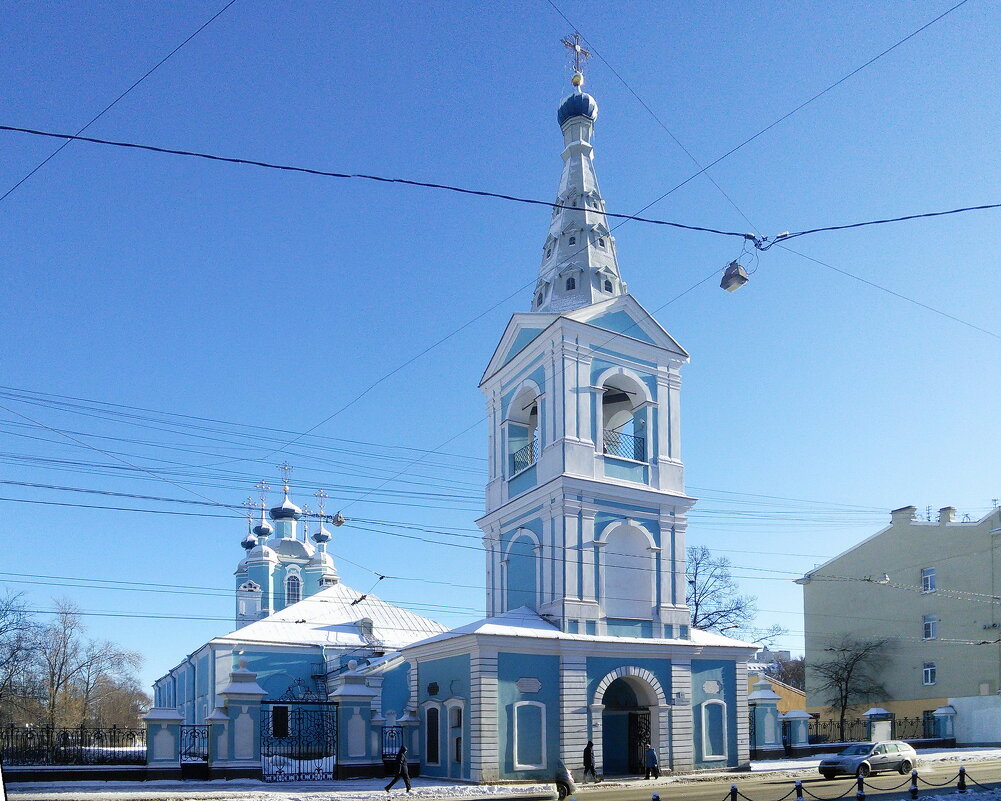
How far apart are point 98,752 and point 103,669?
27.6 meters

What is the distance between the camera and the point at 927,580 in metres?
42.0

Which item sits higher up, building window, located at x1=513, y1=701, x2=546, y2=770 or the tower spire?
the tower spire

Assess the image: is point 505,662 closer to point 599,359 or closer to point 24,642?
point 599,359

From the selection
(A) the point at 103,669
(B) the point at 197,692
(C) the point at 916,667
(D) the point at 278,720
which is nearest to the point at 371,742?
(D) the point at 278,720

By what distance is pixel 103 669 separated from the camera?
178 ft

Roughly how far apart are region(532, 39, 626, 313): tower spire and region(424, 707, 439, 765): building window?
1271cm

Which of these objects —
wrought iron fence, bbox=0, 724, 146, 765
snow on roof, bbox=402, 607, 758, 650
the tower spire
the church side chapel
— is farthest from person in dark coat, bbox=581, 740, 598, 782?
the tower spire

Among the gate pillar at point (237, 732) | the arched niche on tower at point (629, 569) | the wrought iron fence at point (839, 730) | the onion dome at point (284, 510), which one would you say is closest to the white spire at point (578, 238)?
the arched niche on tower at point (629, 569)

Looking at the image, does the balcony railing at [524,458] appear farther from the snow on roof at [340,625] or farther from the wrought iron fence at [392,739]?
the snow on roof at [340,625]

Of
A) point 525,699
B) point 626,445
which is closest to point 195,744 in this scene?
point 525,699

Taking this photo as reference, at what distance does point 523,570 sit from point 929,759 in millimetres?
14465

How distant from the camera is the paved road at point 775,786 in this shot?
19.9m

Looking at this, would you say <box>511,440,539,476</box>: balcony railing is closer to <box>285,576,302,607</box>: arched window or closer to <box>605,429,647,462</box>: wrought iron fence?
<box>605,429,647,462</box>: wrought iron fence

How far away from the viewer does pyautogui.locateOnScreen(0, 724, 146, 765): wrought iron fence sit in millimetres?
24859
